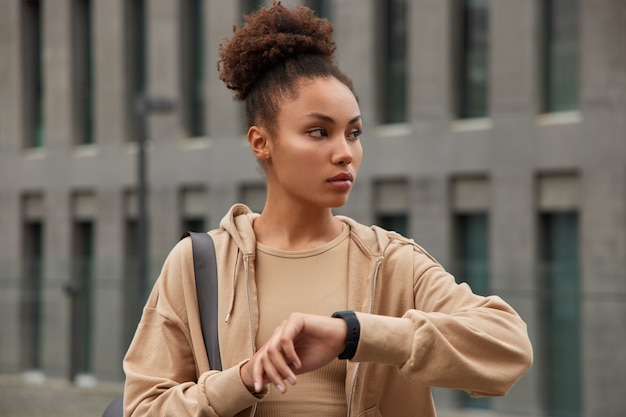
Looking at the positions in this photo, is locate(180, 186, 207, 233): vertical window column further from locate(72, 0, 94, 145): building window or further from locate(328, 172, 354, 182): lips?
locate(328, 172, 354, 182): lips

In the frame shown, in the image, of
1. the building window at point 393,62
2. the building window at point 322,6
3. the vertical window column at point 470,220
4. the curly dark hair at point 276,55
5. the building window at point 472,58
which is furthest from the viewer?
the building window at point 322,6

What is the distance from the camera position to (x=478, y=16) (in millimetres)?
21875

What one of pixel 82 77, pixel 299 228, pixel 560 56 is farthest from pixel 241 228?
pixel 82 77

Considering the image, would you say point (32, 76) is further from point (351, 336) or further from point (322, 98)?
point (351, 336)

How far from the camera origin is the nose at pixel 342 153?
132 inches

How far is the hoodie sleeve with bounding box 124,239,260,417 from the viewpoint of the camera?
11.1 feet

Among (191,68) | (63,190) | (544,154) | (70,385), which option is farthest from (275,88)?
(63,190)

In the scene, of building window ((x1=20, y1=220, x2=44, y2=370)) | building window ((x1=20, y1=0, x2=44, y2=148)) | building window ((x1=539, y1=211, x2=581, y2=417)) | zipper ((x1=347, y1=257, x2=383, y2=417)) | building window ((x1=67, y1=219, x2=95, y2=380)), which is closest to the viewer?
zipper ((x1=347, y1=257, x2=383, y2=417))

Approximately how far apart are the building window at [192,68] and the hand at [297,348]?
25.7 m

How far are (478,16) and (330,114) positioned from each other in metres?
18.9

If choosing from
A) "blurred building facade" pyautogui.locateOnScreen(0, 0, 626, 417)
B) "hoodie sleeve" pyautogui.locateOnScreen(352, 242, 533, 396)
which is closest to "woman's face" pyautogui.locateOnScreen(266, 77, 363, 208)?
"hoodie sleeve" pyautogui.locateOnScreen(352, 242, 533, 396)

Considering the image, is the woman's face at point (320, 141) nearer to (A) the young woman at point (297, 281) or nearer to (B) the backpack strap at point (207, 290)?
(A) the young woman at point (297, 281)

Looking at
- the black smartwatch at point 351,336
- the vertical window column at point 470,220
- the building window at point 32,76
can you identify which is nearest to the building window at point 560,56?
the vertical window column at point 470,220

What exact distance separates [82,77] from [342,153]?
29.5 metres
